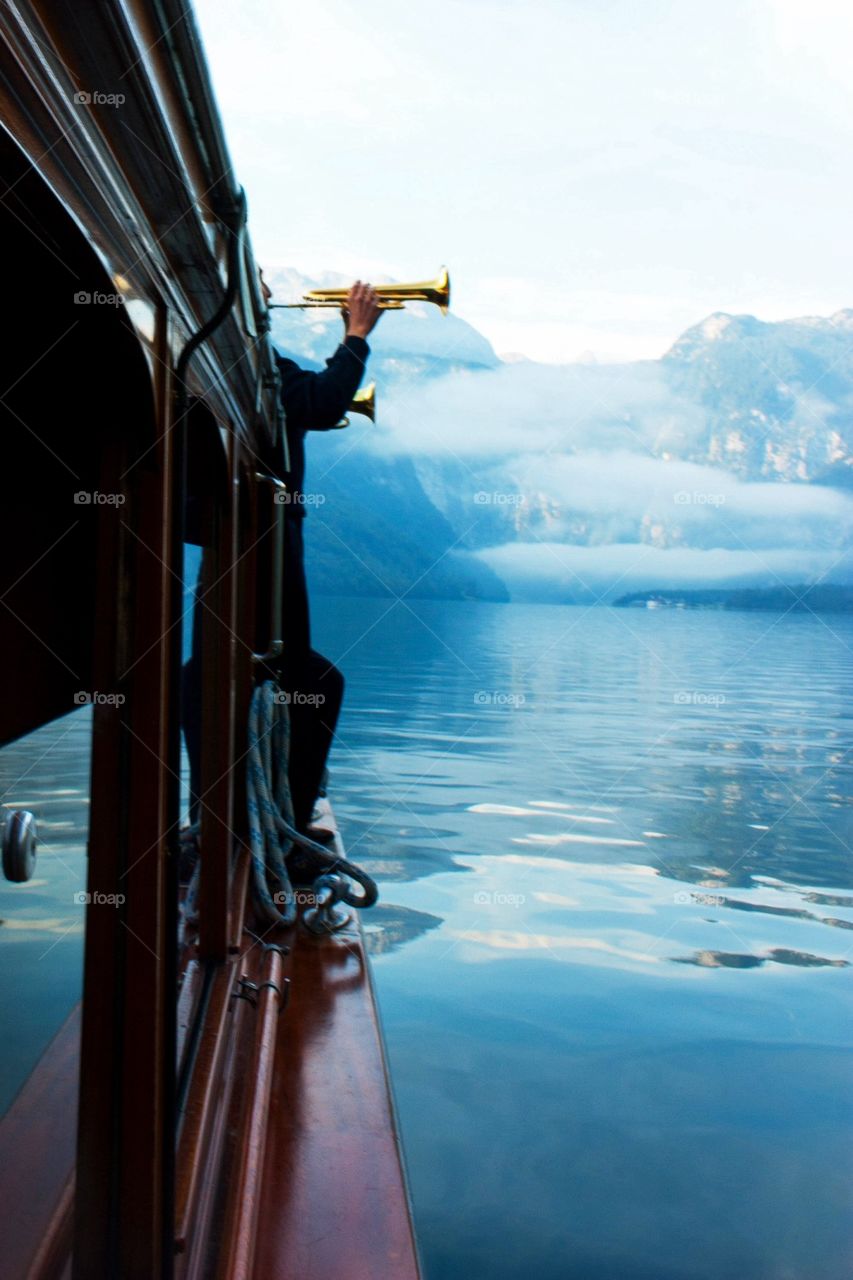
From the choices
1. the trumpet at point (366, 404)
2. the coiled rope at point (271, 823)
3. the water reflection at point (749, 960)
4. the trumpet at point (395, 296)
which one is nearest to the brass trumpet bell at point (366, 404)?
the trumpet at point (366, 404)

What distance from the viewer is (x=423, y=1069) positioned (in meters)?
2.82

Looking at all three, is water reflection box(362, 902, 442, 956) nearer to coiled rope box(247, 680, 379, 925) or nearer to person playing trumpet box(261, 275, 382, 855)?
person playing trumpet box(261, 275, 382, 855)

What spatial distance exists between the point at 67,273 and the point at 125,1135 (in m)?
0.74

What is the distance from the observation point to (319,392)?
279cm

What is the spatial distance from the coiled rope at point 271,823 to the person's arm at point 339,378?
0.67 meters

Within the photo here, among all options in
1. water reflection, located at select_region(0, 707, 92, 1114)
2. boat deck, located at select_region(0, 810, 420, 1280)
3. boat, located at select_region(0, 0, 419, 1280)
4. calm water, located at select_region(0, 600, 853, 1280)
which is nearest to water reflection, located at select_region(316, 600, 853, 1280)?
calm water, located at select_region(0, 600, 853, 1280)

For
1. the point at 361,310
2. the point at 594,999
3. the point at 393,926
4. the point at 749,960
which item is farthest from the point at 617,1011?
the point at 361,310

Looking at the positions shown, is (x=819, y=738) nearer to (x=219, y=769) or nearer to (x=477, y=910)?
(x=477, y=910)

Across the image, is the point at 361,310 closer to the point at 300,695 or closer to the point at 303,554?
the point at 303,554

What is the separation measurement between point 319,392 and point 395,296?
39 cm

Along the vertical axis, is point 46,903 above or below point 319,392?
below

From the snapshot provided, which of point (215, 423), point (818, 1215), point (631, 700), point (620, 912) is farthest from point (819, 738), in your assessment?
point (215, 423)

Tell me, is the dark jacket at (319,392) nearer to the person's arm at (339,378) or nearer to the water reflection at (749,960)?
the person's arm at (339,378)

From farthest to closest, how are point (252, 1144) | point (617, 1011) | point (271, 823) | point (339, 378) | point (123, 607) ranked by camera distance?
point (617, 1011)
point (339, 378)
point (271, 823)
point (252, 1144)
point (123, 607)
